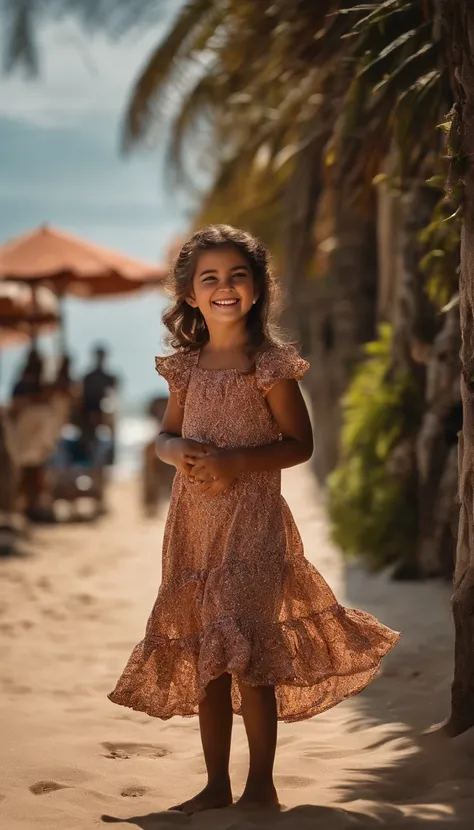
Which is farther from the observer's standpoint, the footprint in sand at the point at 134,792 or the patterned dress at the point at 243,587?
the footprint in sand at the point at 134,792

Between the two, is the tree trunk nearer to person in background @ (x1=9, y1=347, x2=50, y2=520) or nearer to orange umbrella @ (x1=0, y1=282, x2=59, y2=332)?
person in background @ (x1=9, y1=347, x2=50, y2=520)

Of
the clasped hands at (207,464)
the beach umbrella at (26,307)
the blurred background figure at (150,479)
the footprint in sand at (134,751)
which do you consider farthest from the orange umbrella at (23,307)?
the clasped hands at (207,464)

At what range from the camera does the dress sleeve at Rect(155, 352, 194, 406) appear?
3482 millimetres

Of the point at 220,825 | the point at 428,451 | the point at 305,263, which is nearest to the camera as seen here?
the point at 220,825

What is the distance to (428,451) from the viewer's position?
6.42 metres

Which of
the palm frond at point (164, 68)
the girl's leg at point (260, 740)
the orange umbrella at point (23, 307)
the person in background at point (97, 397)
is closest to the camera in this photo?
the girl's leg at point (260, 740)

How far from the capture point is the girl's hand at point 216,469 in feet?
10.4

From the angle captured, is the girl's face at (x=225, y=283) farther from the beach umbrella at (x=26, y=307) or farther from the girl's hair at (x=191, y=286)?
the beach umbrella at (x=26, y=307)

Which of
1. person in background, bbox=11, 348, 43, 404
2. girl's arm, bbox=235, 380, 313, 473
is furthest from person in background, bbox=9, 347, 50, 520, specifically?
girl's arm, bbox=235, 380, 313, 473

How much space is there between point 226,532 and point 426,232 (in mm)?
1857

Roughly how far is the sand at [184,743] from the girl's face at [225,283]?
4.57 feet

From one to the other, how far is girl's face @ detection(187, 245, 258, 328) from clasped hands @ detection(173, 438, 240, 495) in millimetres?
397

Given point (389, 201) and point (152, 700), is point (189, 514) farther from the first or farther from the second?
point (389, 201)

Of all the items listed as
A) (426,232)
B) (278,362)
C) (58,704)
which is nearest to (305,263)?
(426,232)
